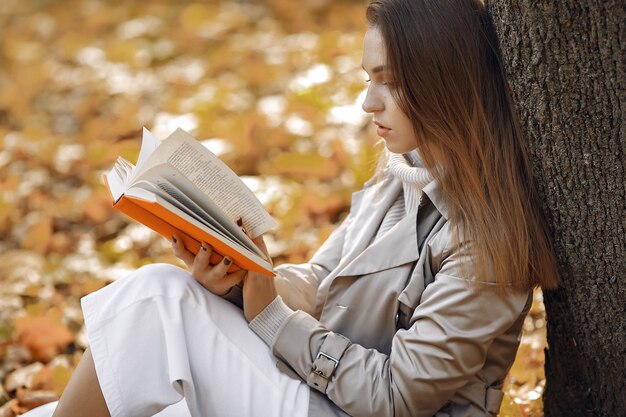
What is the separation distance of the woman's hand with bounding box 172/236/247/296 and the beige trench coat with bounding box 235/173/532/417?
19 cm

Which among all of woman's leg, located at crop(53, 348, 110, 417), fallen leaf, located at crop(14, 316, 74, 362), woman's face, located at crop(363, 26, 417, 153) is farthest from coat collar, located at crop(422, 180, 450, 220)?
fallen leaf, located at crop(14, 316, 74, 362)

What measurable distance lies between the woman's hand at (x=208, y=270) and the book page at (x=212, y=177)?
0.11m

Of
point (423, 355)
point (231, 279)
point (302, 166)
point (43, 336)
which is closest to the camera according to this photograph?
point (423, 355)

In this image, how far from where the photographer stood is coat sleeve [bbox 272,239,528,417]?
204cm

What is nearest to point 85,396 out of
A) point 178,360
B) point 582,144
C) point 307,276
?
point 178,360

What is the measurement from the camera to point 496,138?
84.8 inches

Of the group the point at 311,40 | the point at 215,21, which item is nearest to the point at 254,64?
the point at 311,40

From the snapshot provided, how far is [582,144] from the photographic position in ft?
6.86

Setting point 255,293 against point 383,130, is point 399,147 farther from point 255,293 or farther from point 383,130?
point 255,293

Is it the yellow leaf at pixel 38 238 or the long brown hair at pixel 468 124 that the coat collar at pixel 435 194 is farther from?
the yellow leaf at pixel 38 238

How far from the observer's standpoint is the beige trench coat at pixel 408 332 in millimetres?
2047

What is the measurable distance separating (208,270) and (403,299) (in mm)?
499

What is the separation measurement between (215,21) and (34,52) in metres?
1.63

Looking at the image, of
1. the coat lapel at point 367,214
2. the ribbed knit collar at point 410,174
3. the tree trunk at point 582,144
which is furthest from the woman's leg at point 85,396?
the tree trunk at point 582,144
